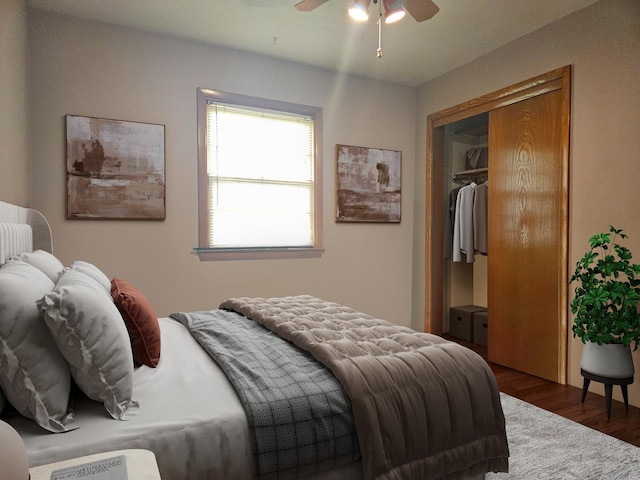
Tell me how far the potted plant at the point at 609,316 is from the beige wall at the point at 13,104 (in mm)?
3402

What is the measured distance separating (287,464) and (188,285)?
2506 millimetres

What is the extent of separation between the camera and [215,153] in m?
3.55

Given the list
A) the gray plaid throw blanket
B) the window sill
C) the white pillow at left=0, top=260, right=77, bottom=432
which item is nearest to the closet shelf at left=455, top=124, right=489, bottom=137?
the window sill

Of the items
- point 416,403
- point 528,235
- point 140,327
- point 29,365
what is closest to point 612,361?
point 528,235

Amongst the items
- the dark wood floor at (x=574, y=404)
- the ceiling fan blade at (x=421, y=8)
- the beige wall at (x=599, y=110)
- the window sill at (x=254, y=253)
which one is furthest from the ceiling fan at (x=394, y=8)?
the dark wood floor at (x=574, y=404)

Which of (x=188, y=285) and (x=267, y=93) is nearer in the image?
(x=188, y=285)

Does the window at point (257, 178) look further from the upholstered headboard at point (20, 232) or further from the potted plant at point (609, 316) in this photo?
the potted plant at point (609, 316)

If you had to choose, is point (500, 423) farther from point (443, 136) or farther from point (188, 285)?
point (443, 136)

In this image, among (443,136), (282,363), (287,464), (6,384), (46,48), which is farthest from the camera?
(443,136)

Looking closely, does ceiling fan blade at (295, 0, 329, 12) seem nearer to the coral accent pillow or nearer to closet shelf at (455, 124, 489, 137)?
the coral accent pillow

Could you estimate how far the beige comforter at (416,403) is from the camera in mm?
1286

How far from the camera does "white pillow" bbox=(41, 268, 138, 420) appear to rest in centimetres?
111

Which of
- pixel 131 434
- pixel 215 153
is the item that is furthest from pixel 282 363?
pixel 215 153

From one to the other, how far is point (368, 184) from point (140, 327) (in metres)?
3.06
